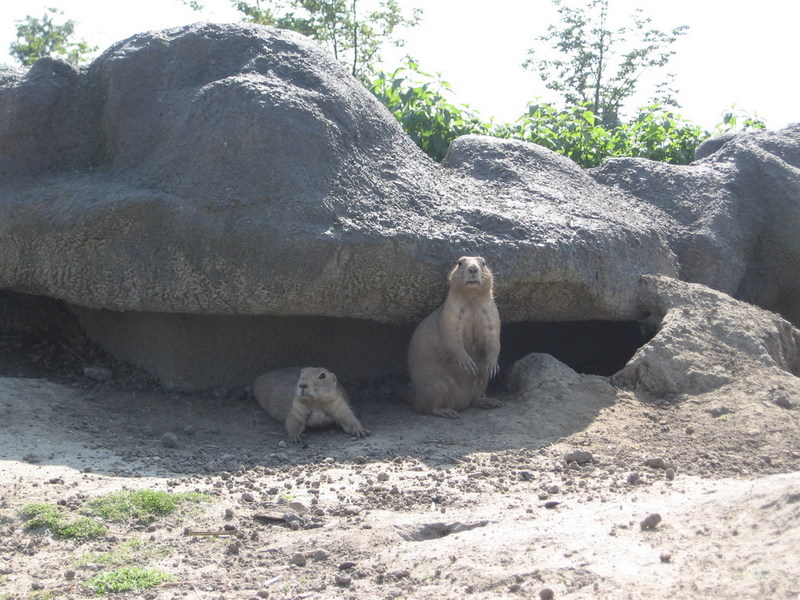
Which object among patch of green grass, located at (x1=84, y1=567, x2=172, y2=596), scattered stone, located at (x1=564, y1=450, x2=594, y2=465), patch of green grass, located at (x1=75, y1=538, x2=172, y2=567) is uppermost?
scattered stone, located at (x1=564, y1=450, x2=594, y2=465)

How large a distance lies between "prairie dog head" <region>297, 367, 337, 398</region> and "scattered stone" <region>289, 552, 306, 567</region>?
3020 millimetres

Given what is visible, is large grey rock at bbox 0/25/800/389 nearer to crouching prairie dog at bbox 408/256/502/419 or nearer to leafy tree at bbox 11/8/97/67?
crouching prairie dog at bbox 408/256/502/419

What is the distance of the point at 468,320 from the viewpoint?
8164mm

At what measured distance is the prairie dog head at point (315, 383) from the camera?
761 centimetres

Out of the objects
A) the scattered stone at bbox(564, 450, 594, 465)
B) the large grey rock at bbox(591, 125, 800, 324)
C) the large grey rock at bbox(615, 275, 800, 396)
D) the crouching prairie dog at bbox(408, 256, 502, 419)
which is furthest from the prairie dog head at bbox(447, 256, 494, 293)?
the large grey rock at bbox(591, 125, 800, 324)

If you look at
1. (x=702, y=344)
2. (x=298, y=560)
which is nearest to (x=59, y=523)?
(x=298, y=560)

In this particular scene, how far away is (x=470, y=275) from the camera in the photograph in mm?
7652

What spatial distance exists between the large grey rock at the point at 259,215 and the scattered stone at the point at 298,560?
3370mm

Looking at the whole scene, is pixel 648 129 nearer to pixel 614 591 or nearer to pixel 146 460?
pixel 146 460

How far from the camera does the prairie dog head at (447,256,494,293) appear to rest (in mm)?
7656

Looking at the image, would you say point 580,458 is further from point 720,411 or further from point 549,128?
point 549,128

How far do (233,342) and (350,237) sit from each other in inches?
70.0

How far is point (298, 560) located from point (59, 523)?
4.71 ft

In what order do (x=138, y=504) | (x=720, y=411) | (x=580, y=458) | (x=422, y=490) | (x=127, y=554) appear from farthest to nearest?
(x=720, y=411), (x=580, y=458), (x=422, y=490), (x=138, y=504), (x=127, y=554)
